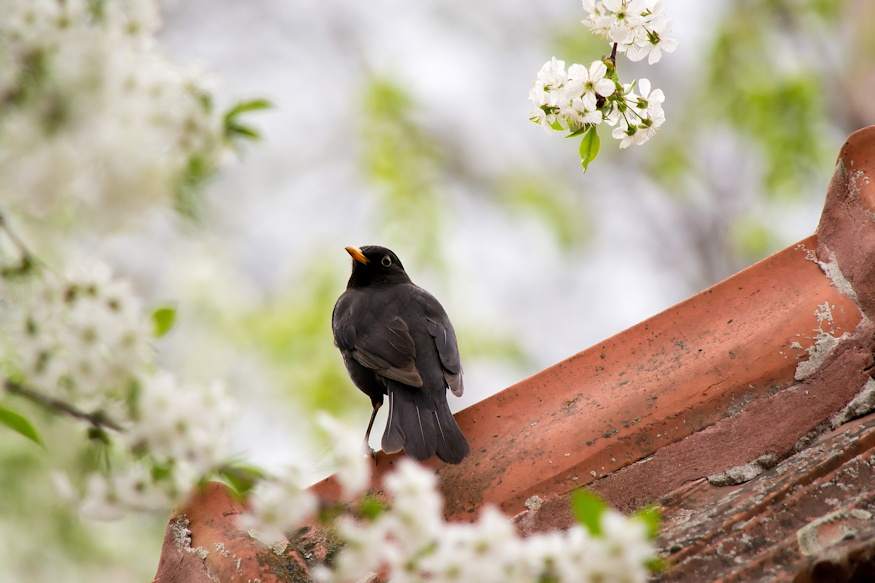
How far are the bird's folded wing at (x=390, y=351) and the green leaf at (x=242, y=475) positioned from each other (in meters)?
2.31

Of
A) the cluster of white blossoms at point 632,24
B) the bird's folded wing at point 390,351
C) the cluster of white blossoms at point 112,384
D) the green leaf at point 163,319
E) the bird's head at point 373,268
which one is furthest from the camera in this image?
the bird's head at point 373,268

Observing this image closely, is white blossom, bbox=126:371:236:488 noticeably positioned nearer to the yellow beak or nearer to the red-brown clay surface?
the red-brown clay surface

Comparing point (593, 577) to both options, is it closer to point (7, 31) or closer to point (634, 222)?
point (7, 31)

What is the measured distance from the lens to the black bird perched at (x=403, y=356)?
10.5 feet

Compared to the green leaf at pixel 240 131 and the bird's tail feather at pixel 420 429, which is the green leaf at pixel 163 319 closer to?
the green leaf at pixel 240 131

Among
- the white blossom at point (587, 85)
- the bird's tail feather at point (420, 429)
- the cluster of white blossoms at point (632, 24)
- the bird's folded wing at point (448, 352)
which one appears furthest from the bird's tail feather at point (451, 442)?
the cluster of white blossoms at point (632, 24)

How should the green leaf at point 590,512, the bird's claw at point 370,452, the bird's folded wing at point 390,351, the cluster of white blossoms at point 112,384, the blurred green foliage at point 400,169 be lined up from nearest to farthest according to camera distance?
the green leaf at point 590,512 < the cluster of white blossoms at point 112,384 < the bird's claw at point 370,452 < the bird's folded wing at point 390,351 < the blurred green foliage at point 400,169

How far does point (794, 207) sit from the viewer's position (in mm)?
7629

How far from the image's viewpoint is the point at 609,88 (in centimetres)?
203

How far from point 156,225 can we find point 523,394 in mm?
1576

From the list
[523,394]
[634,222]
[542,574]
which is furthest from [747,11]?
[542,574]

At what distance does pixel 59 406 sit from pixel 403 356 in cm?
254

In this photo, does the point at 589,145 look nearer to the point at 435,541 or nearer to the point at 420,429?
the point at 435,541

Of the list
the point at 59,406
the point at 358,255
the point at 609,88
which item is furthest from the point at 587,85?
the point at 358,255
